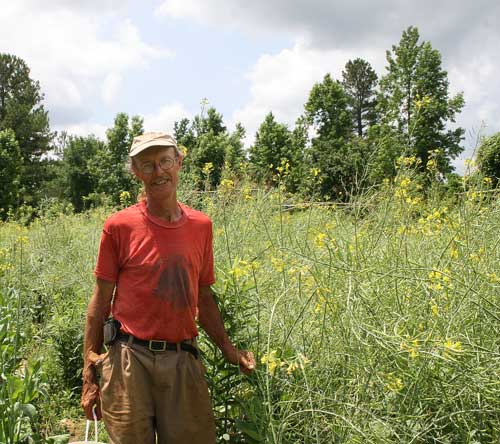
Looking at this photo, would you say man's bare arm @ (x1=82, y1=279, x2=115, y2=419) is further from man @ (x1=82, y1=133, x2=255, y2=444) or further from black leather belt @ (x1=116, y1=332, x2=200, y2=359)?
black leather belt @ (x1=116, y1=332, x2=200, y2=359)

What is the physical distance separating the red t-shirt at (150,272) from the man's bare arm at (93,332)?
4 centimetres

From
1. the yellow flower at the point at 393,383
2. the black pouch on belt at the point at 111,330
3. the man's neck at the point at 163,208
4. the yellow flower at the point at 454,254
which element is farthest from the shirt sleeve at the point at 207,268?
the yellow flower at the point at 454,254

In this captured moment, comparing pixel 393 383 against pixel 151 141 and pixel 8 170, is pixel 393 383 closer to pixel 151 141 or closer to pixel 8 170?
pixel 151 141

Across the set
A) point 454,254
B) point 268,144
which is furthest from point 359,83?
point 454,254

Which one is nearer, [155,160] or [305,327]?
[155,160]

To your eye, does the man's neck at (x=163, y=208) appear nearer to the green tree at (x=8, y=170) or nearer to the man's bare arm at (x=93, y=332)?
the man's bare arm at (x=93, y=332)

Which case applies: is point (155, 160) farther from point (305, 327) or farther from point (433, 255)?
point (433, 255)

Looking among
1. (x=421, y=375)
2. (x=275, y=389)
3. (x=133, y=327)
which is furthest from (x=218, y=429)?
(x=421, y=375)

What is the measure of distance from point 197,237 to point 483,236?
1.40 m

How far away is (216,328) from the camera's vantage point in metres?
2.49

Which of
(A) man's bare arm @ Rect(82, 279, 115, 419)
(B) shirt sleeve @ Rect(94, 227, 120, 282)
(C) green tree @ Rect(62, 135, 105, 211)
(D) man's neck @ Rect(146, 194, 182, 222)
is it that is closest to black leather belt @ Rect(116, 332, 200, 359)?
(A) man's bare arm @ Rect(82, 279, 115, 419)

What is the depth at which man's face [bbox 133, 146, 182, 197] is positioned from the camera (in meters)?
2.32

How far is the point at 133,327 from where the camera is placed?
229 centimetres

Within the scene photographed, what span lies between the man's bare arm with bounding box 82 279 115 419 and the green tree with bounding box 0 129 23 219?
71.0 ft
